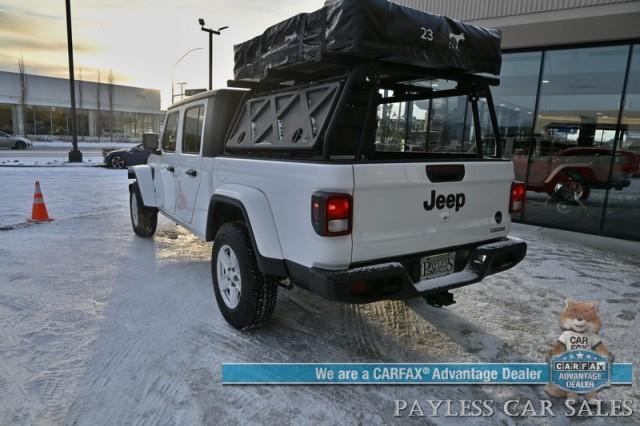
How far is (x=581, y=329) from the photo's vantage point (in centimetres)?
251

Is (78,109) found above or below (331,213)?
above

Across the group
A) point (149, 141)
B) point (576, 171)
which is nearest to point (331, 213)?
point (149, 141)

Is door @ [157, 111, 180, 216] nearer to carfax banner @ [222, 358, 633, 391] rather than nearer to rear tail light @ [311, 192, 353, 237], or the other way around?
carfax banner @ [222, 358, 633, 391]

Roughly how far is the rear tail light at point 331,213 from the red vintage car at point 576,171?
286 inches

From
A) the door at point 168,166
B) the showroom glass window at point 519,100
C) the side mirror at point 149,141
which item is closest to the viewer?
the door at point 168,166

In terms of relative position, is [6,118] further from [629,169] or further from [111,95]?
[629,169]

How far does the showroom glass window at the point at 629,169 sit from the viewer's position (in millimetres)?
7258

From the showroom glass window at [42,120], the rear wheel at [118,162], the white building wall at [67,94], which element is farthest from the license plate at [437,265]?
the showroom glass window at [42,120]

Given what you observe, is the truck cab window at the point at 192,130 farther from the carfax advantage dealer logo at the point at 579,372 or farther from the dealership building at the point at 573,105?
the dealership building at the point at 573,105

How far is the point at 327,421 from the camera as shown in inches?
95.0

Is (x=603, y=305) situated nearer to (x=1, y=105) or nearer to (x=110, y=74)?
(x=1, y=105)

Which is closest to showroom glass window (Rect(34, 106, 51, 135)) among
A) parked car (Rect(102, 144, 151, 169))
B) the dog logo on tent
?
parked car (Rect(102, 144, 151, 169))

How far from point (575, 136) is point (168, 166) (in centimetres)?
747

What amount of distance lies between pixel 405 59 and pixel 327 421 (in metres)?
2.37
